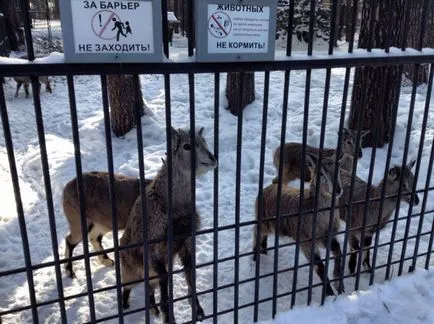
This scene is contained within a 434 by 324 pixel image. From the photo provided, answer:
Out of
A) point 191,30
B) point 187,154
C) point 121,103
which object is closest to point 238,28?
point 191,30

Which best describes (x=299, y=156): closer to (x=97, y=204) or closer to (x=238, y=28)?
(x=97, y=204)

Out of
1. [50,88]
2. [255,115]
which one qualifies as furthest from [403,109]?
[50,88]

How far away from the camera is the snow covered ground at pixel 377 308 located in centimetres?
374

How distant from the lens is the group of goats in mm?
3842

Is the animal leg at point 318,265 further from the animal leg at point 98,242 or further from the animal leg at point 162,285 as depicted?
the animal leg at point 98,242

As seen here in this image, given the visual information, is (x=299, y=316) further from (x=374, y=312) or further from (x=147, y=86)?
(x=147, y=86)

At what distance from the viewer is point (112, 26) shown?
2.41 metres

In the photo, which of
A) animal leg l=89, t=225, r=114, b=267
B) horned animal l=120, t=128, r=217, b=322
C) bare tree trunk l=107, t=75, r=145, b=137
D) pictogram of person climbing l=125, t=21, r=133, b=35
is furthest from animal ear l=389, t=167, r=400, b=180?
bare tree trunk l=107, t=75, r=145, b=137

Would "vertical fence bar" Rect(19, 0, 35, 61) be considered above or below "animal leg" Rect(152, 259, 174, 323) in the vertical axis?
above

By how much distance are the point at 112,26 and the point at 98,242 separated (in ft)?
11.4

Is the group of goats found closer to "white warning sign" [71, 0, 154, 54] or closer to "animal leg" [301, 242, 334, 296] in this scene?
"animal leg" [301, 242, 334, 296]

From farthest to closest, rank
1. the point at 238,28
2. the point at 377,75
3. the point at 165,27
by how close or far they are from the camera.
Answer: the point at 377,75 < the point at 238,28 < the point at 165,27

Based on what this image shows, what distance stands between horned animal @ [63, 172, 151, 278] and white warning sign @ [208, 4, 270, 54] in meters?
2.59

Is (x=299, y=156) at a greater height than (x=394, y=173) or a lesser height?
lesser
